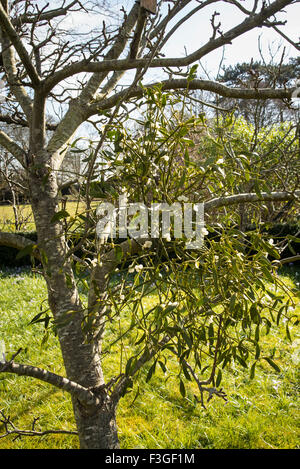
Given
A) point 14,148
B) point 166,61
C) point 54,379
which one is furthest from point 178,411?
point 166,61

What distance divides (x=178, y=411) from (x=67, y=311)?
63.0 inches

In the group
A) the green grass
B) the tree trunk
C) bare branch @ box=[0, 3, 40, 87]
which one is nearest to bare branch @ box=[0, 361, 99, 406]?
the tree trunk

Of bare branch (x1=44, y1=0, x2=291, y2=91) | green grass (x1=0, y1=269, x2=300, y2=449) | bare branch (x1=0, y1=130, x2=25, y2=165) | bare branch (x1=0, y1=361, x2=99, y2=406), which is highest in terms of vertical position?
bare branch (x1=44, y1=0, x2=291, y2=91)

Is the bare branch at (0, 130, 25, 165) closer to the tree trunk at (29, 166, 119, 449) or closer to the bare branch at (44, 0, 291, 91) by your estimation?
the tree trunk at (29, 166, 119, 449)

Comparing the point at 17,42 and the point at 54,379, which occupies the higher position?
the point at 17,42

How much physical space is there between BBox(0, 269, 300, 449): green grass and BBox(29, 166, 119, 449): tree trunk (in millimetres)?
643

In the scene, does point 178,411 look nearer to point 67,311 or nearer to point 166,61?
point 67,311

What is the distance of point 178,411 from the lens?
2.58m

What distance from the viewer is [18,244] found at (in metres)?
1.41

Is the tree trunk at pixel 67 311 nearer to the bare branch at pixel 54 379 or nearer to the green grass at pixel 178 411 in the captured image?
the bare branch at pixel 54 379

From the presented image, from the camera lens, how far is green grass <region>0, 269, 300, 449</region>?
228 cm

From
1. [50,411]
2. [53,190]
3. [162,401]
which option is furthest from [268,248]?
[50,411]
